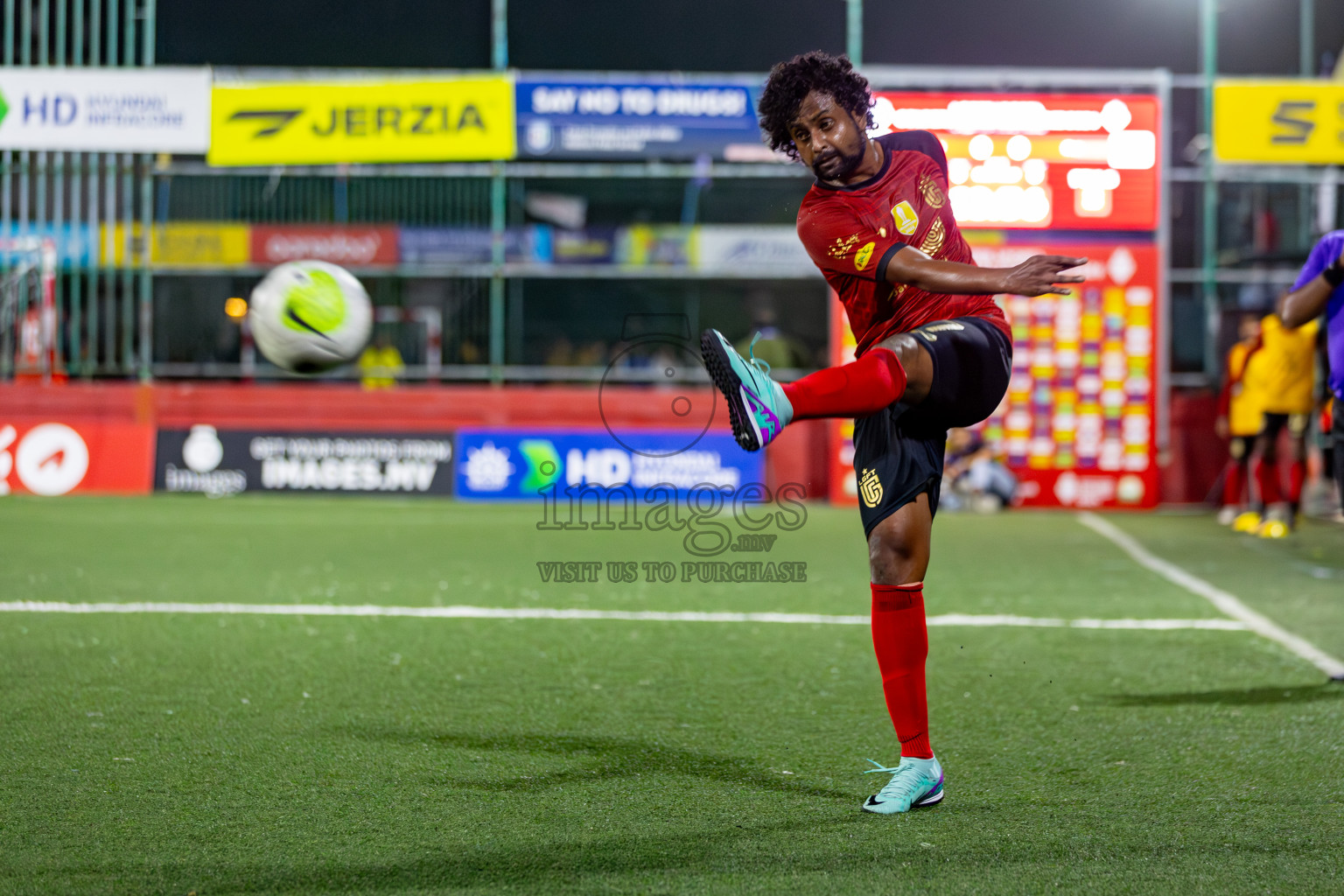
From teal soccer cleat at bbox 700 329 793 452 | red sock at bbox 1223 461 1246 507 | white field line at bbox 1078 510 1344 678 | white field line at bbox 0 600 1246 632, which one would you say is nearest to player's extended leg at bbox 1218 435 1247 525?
red sock at bbox 1223 461 1246 507

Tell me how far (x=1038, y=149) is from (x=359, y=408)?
799cm

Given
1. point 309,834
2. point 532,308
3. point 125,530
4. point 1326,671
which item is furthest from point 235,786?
point 532,308

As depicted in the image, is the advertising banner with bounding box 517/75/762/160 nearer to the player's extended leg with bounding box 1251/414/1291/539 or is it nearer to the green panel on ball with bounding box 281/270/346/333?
the player's extended leg with bounding box 1251/414/1291/539

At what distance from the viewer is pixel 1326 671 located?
5.61 metres

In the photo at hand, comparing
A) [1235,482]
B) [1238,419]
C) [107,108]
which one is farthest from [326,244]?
[1235,482]

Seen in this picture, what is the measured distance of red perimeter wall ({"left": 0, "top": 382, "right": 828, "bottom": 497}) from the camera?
14.8 meters

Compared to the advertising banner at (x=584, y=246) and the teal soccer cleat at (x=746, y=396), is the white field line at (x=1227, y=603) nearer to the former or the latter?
the teal soccer cleat at (x=746, y=396)

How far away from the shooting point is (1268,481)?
40.3ft

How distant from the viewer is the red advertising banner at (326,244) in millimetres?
17016

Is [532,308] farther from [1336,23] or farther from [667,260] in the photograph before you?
[1336,23]

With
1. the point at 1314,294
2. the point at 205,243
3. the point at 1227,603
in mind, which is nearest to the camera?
the point at 1314,294

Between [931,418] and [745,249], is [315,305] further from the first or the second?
[745,249]

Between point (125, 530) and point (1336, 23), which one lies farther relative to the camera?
point (1336, 23)

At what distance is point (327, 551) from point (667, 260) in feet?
26.9
